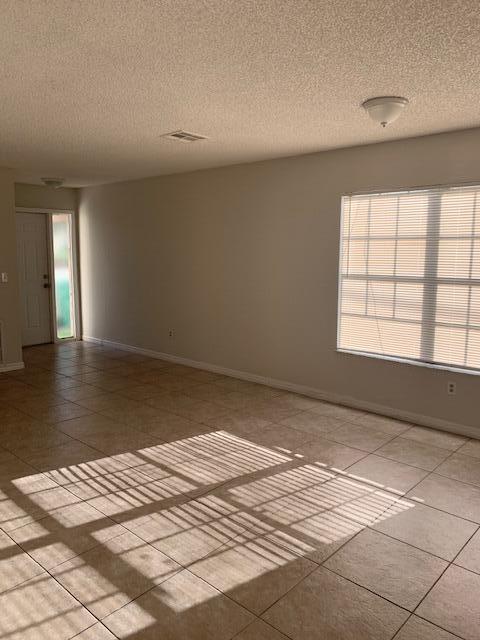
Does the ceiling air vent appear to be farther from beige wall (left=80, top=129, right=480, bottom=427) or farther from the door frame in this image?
the door frame

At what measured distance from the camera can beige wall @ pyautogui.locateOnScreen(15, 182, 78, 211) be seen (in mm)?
7109

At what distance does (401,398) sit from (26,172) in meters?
5.03

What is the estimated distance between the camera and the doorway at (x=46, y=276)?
286 inches

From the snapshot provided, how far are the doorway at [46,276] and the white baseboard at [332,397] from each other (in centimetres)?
163

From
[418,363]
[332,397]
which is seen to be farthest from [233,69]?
[332,397]

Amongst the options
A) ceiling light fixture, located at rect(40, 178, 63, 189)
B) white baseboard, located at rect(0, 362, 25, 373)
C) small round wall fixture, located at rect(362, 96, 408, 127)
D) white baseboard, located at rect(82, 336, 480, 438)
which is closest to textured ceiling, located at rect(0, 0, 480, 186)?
small round wall fixture, located at rect(362, 96, 408, 127)

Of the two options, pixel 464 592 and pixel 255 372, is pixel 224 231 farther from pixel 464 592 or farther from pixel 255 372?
pixel 464 592

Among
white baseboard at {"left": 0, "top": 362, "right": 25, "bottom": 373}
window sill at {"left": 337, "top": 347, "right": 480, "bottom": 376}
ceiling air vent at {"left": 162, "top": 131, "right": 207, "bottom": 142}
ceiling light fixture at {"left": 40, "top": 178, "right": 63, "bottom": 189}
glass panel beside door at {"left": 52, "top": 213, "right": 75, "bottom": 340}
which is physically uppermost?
ceiling light fixture at {"left": 40, "top": 178, "right": 63, "bottom": 189}

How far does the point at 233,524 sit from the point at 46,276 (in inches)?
232

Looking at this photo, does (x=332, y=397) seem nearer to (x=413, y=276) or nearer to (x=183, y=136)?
(x=413, y=276)

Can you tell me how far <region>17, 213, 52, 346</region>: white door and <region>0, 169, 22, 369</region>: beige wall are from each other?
130 centimetres

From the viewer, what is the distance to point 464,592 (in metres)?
2.16

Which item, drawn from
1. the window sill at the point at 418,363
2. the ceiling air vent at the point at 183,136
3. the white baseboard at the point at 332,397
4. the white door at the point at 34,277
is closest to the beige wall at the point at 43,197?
the white door at the point at 34,277

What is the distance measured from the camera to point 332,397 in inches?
189
